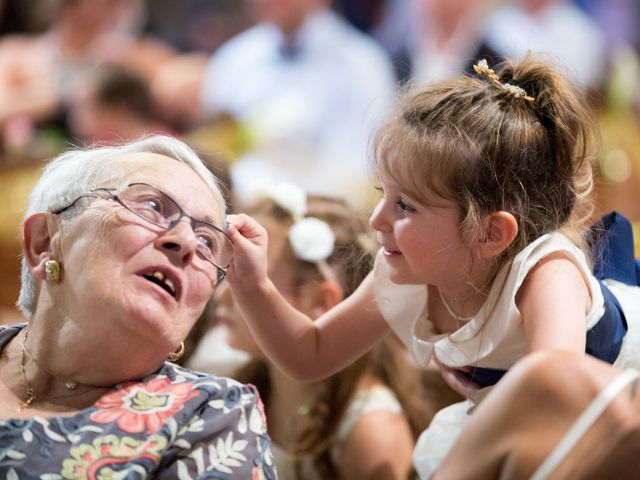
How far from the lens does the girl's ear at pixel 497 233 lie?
176 cm

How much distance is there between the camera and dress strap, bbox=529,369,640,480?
1.10 meters

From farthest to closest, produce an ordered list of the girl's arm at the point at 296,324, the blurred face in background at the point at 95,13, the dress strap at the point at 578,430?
the blurred face in background at the point at 95,13
the girl's arm at the point at 296,324
the dress strap at the point at 578,430

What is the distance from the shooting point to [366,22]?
5.43 meters

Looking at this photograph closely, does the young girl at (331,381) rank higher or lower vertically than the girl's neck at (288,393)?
higher

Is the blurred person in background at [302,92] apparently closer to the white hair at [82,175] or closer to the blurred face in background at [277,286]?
the blurred face in background at [277,286]

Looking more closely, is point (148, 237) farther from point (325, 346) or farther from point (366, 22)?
point (366, 22)

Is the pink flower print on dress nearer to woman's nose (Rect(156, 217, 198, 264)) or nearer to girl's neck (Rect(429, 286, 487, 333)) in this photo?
woman's nose (Rect(156, 217, 198, 264))

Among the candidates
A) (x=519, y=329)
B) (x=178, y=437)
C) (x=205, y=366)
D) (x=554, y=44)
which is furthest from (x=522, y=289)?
(x=554, y=44)

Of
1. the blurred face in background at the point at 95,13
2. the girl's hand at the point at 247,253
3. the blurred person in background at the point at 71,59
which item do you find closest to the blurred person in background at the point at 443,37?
the blurred person in background at the point at 71,59

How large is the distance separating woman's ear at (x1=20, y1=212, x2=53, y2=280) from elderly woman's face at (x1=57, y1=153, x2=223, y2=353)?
0.05m

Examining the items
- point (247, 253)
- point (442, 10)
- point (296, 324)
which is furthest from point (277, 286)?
point (442, 10)

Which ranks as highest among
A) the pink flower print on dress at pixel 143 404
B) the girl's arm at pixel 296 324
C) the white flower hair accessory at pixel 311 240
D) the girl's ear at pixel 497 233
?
the girl's ear at pixel 497 233

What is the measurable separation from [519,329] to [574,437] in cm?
67

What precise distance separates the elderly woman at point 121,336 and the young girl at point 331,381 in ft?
2.42
